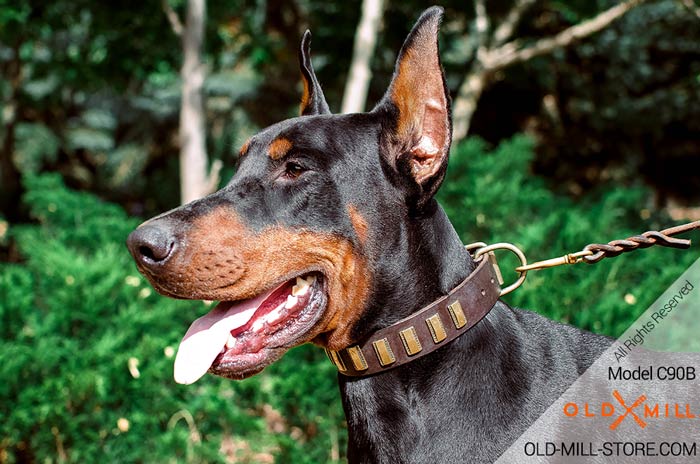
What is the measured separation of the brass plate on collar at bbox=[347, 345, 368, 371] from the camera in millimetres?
2438

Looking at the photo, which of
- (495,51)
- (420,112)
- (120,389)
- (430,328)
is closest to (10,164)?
(495,51)

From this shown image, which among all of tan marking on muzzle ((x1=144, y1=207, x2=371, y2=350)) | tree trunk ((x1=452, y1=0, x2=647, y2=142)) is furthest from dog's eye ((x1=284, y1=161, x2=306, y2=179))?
tree trunk ((x1=452, y1=0, x2=647, y2=142))

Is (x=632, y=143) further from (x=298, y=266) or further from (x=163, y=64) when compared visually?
(x=298, y=266)

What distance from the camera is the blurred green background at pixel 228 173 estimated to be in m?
4.18

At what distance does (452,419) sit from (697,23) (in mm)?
11112

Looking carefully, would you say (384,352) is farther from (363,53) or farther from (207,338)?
(363,53)

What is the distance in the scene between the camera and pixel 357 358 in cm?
245

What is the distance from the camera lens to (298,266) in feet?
7.84

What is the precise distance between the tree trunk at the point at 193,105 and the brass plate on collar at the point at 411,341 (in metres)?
5.80

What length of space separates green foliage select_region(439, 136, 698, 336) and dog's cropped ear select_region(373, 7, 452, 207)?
242 cm

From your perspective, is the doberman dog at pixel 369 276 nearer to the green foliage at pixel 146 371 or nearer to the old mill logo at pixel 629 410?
the old mill logo at pixel 629 410

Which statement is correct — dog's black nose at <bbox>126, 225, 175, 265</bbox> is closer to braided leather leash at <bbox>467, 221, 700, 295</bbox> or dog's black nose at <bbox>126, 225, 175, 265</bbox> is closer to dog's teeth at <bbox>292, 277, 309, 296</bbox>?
dog's teeth at <bbox>292, 277, 309, 296</bbox>

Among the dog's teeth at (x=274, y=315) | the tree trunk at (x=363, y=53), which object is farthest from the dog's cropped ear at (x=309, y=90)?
the tree trunk at (x=363, y=53)

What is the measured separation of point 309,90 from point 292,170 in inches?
28.8
